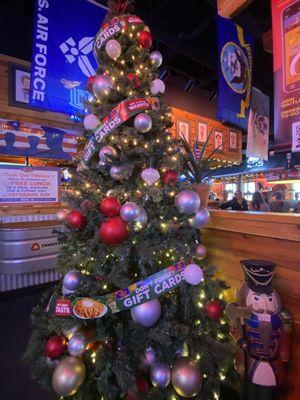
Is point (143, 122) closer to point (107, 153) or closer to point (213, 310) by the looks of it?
point (107, 153)

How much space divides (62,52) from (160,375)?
12.0 feet

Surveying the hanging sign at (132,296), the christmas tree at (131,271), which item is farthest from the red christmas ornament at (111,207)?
the hanging sign at (132,296)

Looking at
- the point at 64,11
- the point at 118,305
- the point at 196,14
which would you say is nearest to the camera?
the point at 118,305

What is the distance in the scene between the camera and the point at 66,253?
A: 68.0 inches

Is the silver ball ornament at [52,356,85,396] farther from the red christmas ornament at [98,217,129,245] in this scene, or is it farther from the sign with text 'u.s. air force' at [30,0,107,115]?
the sign with text 'u.s. air force' at [30,0,107,115]

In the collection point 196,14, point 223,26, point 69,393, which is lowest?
point 69,393

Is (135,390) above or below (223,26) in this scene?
below

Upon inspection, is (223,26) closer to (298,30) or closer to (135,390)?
(298,30)

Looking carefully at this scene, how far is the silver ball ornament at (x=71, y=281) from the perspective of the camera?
4.91 ft

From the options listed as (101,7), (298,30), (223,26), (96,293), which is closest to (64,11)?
(101,7)

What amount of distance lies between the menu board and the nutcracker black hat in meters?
3.53

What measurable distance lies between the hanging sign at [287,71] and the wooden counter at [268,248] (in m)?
0.96

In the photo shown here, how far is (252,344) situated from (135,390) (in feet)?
2.44

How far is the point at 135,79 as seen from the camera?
1.68m
